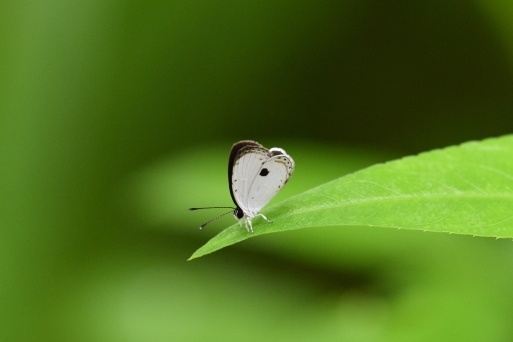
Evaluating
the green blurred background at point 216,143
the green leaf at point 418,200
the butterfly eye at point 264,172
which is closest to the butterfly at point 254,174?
the butterfly eye at point 264,172

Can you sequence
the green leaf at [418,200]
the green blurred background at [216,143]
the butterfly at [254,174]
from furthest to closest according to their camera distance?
the green blurred background at [216,143]
the butterfly at [254,174]
the green leaf at [418,200]

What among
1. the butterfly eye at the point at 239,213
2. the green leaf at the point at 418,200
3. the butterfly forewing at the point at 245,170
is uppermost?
the butterfly forewing at the point at 245,170

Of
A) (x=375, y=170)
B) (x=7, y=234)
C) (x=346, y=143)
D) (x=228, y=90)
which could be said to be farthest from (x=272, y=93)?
(x=375, y=170)

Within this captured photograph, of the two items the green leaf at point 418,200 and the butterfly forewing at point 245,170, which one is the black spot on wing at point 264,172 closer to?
the butterfly forewing at point 245,170

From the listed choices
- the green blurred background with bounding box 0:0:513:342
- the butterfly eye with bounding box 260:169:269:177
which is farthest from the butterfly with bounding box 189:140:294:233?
the green blurred background with bounding box 0:0:513:342

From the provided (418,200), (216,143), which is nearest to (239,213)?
(418,200)

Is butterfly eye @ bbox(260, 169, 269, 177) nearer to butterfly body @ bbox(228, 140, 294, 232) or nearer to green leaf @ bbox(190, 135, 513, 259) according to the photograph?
butterfly body @ bbox(228, 140, 294, 232)
